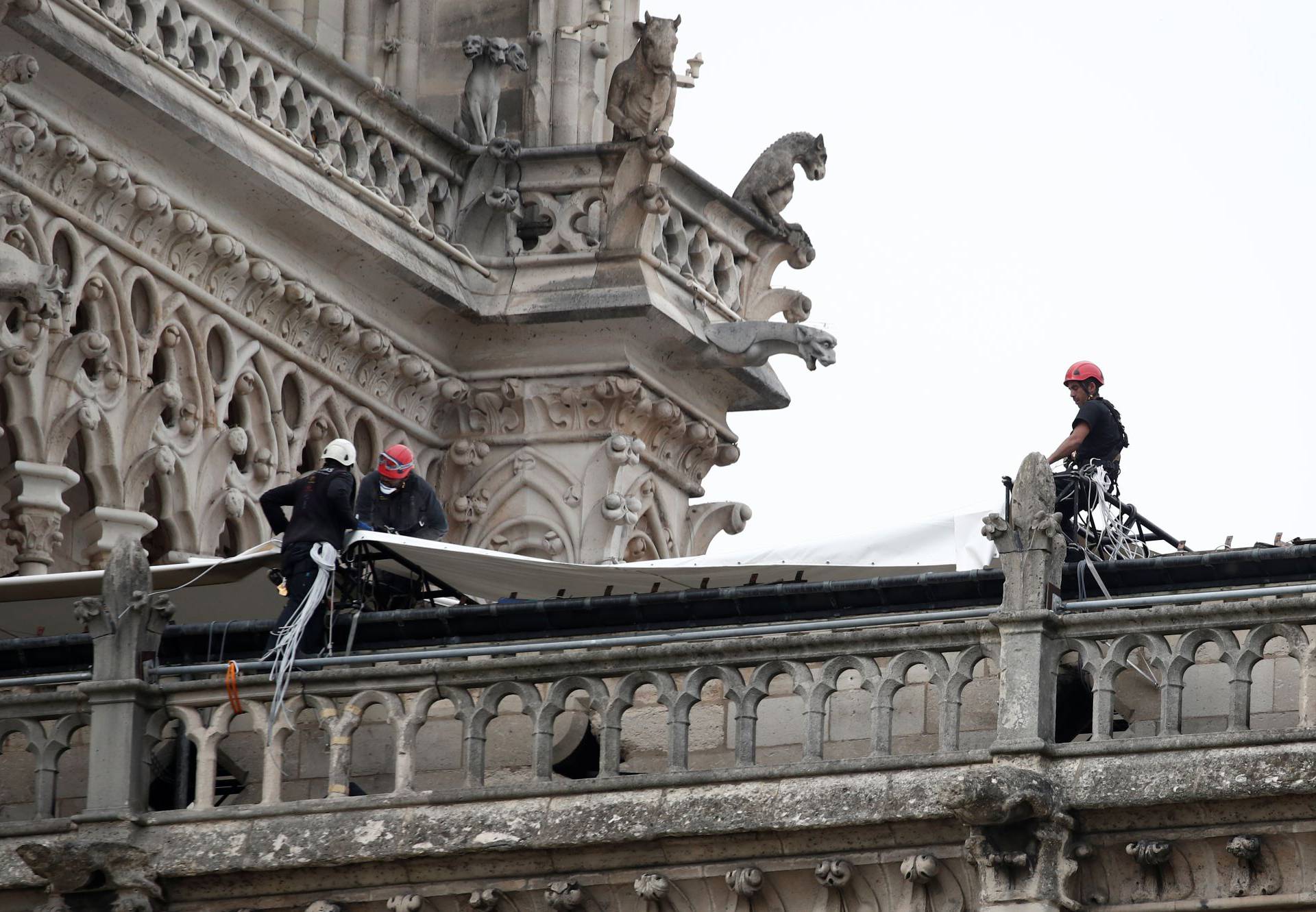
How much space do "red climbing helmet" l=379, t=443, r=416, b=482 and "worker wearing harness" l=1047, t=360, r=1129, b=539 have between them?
3.70 meters

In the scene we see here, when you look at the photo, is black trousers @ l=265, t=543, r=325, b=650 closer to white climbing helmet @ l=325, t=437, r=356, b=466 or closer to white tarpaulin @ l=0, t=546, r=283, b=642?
white climbing helmet @ l=325, t=437, r=356, b=466

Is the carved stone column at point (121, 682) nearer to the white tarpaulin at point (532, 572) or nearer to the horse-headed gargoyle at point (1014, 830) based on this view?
the white tarpaulin at point (532, 572)

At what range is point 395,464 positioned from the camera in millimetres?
25672

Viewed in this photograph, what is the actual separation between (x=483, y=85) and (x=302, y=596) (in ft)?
32.7

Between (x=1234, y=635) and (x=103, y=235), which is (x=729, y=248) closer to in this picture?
(x=103, y=235)

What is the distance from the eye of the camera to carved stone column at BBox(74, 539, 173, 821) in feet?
76.5

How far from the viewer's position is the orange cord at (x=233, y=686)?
2339 centimetres

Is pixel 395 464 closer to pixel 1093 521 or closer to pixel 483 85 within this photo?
pixel 1093 521

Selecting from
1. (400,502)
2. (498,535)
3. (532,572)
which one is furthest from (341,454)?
(498,535)

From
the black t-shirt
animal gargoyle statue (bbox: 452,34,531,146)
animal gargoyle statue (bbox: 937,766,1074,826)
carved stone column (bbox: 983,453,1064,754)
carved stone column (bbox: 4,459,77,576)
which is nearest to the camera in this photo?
animal gargoyle statue (bbox: 937,766,1074,826)

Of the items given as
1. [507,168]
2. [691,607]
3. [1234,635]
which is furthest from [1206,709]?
[507,168]

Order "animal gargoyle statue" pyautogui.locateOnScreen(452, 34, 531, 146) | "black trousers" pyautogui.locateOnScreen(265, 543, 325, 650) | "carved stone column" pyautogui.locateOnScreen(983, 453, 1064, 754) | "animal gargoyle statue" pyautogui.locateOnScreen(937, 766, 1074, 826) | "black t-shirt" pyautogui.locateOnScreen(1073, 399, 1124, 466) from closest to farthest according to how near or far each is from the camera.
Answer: "animal gargoyle statue" pyautogui.locateOnScreen(937, 766, 1074, 826) → "carved stone column" pyautogui.locateOnScreen(983, 453, 1064, 754) → "black trousers" pyautogui.locateOnScreen(265, 543, 325, 650) → "black t-shirt" pyautogui.locateOnScreen(1073, 399, 1124, 466) → "animal gargoyle statue" pyautogui.locateOnScreen(452, 34, 531, 146)

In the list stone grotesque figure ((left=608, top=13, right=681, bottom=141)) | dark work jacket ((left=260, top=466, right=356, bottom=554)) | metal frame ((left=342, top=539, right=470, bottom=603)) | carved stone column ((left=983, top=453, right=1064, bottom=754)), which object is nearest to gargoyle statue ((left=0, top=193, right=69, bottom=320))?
metal frame ((left=342, top=539, right=470, bottom=603))

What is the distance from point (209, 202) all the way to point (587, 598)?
7.01 m
